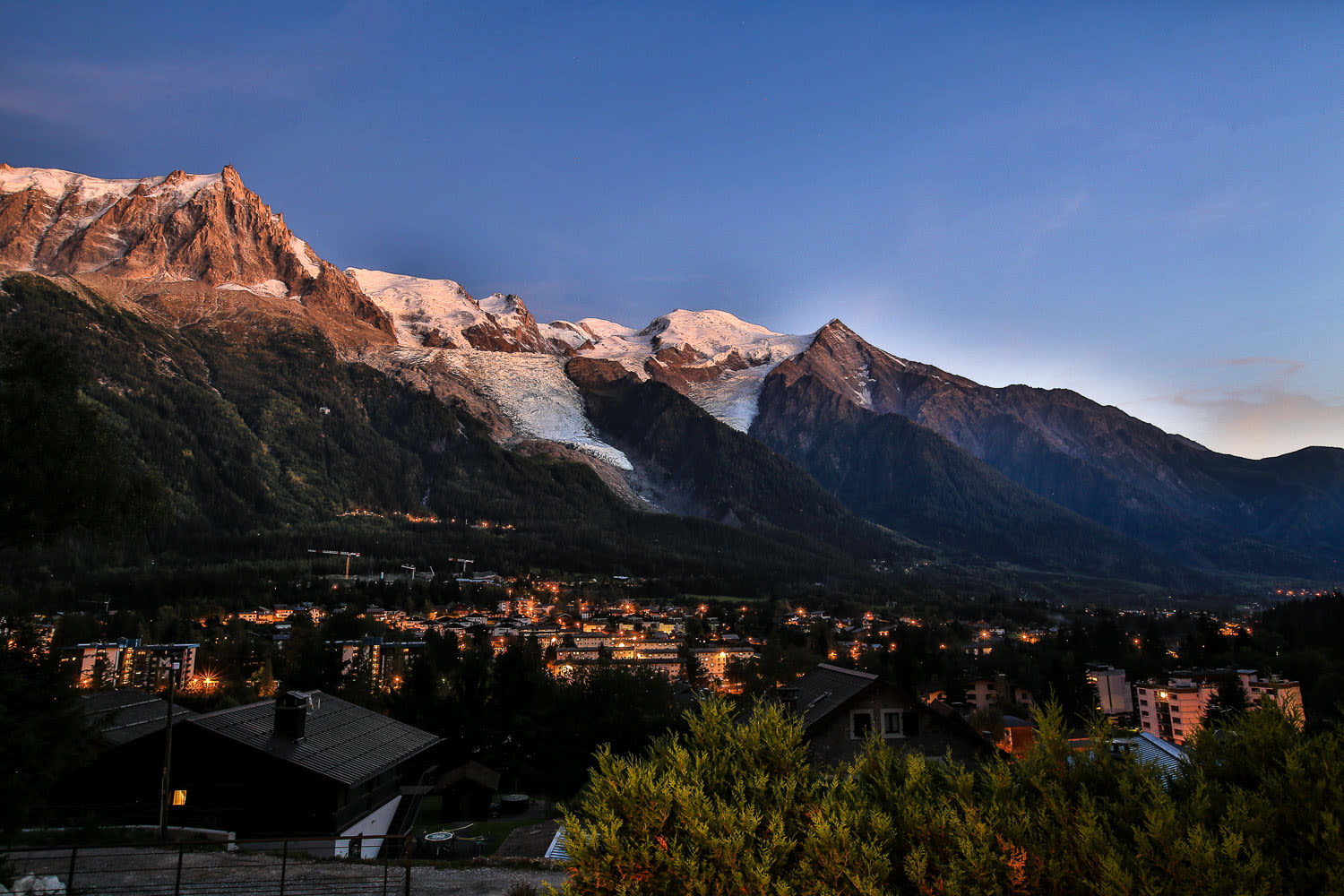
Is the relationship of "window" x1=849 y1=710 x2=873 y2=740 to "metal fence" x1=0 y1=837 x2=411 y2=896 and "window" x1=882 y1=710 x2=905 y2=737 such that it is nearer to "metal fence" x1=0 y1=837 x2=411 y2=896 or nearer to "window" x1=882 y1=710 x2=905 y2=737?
"window" x1=882 y1=710 x2=905 y2=737

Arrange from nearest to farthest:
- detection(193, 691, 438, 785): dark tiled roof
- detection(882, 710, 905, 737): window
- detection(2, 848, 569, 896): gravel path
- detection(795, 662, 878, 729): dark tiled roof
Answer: detection(2, 848, 569, 896): gravel path, detection(795, 662, 878, 729): dark tiled roof, detection(882, 710, 905, 737): window, detection(193, 691, 438, 785): dark tiled roof

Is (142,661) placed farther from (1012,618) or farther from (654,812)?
(1012,618)

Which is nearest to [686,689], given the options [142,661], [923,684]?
[923,684]

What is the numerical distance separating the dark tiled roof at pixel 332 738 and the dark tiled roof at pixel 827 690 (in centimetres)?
1435

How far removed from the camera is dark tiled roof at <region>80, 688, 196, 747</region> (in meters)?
26.5

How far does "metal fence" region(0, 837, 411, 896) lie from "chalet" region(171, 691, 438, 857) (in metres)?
5.64

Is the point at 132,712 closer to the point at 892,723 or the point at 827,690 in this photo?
the point at 827,690

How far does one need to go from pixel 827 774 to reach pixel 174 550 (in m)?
176

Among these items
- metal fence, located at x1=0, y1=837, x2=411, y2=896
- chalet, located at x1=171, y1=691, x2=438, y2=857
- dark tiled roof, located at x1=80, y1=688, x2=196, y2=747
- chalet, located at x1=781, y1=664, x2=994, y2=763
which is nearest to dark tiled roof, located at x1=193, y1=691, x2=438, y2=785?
chalet, located at x1=171, y1=691, x2=438, y2=857

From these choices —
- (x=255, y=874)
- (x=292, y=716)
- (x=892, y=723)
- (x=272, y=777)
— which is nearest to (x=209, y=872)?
(x=255, y=874)

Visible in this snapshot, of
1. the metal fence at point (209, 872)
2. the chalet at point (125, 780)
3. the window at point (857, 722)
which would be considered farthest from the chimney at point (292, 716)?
the window at point (857, 722)

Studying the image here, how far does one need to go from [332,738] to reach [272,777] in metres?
2.88

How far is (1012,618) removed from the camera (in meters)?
150

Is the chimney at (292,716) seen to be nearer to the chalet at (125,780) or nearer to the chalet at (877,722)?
the chalet at (125,780)
